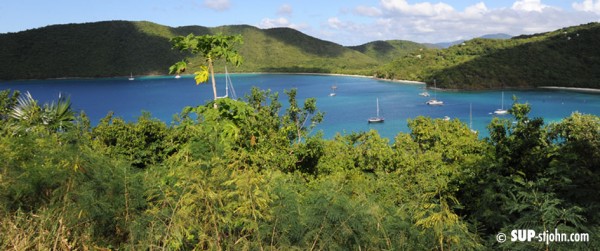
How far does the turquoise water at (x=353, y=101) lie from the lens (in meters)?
53.4

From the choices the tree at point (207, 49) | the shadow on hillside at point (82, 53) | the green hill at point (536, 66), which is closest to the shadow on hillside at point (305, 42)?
the shadow on hillside at point (82, 53)

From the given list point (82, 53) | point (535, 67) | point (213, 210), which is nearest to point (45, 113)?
point (213, 210)

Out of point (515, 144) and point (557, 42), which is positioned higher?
point (557, 42)

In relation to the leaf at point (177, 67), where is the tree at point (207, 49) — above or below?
above

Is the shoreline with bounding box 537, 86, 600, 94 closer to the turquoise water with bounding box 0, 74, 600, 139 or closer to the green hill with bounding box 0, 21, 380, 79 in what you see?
the turquoise water with bounding box 0, 74, 600, 139

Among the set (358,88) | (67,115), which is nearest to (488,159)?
(67,115)

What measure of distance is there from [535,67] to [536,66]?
773mm

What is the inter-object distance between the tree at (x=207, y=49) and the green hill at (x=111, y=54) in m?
117

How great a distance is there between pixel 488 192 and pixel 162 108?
215 ft

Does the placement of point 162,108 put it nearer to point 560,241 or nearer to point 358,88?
point 358,88

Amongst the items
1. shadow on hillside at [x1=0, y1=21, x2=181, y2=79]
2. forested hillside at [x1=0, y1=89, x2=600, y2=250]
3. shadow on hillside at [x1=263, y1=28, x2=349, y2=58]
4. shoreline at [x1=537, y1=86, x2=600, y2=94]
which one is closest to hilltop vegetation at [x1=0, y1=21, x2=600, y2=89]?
shadow on hillside at [x1=0, y1=21, x2=181, y2=79]

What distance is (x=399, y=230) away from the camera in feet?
9.03

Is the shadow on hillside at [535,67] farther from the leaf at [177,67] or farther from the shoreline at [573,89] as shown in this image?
the leaf at [177,67]

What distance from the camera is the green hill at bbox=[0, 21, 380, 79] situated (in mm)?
108812
